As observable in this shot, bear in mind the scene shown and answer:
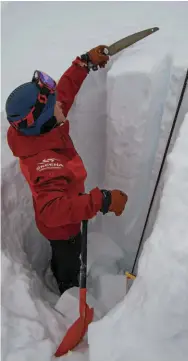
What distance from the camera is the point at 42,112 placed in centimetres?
140

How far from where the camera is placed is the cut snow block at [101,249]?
2.07m

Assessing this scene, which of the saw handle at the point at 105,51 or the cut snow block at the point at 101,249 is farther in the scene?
the cut snow block at the point at 101,249

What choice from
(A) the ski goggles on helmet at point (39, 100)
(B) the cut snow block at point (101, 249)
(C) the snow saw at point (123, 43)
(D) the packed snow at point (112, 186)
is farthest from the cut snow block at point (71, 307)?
(C) the snow saw at point (123, 43)

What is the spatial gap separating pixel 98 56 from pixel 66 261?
34.0 inches

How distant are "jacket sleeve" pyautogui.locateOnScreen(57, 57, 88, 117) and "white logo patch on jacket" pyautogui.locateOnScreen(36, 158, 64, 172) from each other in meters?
0.36

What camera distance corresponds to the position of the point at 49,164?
1.41m

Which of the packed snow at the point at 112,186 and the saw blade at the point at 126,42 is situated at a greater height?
the saw blade at the point at 126,42

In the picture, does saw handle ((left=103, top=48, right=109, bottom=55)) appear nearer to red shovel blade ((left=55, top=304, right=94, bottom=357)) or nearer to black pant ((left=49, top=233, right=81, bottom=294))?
black pant ((left=49, top=233, right=81, bottom=294))

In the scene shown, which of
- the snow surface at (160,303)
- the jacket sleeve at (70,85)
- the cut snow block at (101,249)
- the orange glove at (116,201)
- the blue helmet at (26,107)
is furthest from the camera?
the cut snow block at (101,249)

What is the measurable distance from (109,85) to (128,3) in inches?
33.6

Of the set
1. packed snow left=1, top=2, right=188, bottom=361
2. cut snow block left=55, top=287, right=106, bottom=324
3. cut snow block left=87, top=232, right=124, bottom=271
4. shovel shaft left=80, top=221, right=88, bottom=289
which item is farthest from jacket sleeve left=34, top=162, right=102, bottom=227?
cut snow block left=87, top=232, right=124, bottom=271

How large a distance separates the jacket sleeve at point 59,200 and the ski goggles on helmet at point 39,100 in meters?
0.18

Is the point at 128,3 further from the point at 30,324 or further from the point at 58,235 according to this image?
the point at 30,324

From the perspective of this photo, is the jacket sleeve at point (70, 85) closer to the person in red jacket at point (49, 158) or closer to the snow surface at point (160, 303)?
the person in red jacket at point (49, 158)
